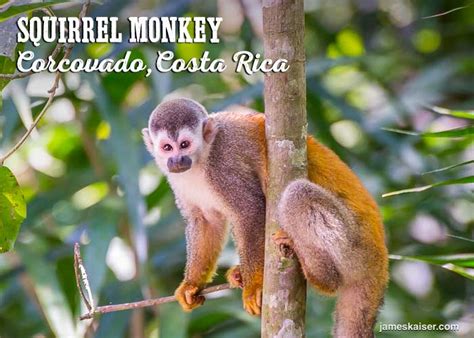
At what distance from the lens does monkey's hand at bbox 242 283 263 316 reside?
3.33m

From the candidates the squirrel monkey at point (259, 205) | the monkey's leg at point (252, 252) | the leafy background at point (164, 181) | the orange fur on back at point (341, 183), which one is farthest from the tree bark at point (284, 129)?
the leafy background at point (164, 181)

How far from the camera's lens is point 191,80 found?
17.5 ft

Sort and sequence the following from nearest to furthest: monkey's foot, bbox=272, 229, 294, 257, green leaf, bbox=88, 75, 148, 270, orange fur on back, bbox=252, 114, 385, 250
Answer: monkey's foot, bbox=272, 229, 294, 257 → orange fur on back, bbox=252, 114, 385, 250 → green leaf, bbox=88, 75, 148, 270

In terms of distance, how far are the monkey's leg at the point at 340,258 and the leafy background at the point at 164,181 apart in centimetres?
81

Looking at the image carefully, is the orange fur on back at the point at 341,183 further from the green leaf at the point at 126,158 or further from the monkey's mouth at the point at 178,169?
the green leaf at the point at 126,158

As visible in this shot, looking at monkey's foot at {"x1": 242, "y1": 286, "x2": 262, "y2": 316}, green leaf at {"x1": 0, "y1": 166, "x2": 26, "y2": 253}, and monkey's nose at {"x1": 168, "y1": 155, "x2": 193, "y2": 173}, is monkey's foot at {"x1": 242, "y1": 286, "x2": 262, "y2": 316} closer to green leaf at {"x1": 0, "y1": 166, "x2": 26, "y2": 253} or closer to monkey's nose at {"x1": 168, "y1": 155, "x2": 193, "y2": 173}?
monkey's nose at {"x1": 168, "y1": 155, "x2": 193, "y2": 173}

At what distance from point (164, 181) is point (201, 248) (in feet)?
3.89

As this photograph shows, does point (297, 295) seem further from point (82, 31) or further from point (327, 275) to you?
point (82, 31)

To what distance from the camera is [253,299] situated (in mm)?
3348

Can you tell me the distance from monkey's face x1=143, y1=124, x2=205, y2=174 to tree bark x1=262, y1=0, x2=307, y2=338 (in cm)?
80

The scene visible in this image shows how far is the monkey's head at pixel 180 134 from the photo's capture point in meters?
3.49

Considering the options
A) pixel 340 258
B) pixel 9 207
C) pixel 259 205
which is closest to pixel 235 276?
pixel 259 205

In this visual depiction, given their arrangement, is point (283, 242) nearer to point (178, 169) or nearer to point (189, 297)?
point (178, 169)

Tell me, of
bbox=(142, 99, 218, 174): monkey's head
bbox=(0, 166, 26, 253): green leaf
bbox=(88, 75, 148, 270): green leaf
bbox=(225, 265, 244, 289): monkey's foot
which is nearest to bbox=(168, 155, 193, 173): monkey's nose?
bbox=(142, 99, 218, 174): monkey's head
